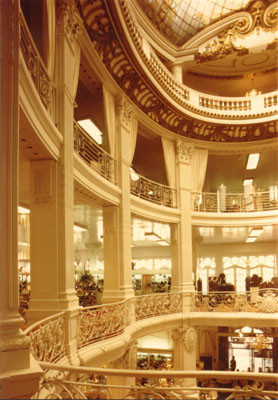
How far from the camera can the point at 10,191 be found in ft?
11.4

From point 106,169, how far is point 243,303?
7096 millimetres

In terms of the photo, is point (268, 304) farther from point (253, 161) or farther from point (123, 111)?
point (123, 111)

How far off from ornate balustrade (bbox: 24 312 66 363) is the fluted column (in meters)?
4.10

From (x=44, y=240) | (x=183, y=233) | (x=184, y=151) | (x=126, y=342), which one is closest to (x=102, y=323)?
(x=126, y=342)

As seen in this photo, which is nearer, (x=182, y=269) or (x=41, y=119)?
(x=41, y=119)

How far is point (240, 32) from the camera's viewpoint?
629 inches

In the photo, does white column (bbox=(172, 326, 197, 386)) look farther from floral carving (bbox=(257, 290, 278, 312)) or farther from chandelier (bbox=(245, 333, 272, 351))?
chandelier (bbox=(245, 333, 272, 351))

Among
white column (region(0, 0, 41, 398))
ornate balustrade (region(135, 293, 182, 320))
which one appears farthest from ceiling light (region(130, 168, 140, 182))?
white column (region(0, 0, 41, 398))

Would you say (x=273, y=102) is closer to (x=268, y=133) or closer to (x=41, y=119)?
(x=268, y=133)

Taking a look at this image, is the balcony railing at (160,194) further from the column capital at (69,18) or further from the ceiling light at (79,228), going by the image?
the column capital at (69,18)

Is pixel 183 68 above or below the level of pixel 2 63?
above

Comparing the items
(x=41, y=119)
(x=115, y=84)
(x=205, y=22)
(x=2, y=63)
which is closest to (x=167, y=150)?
(x=115, y=84)

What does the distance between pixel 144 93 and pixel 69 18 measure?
4.72m

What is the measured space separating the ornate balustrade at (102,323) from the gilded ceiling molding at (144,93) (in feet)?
19.7
